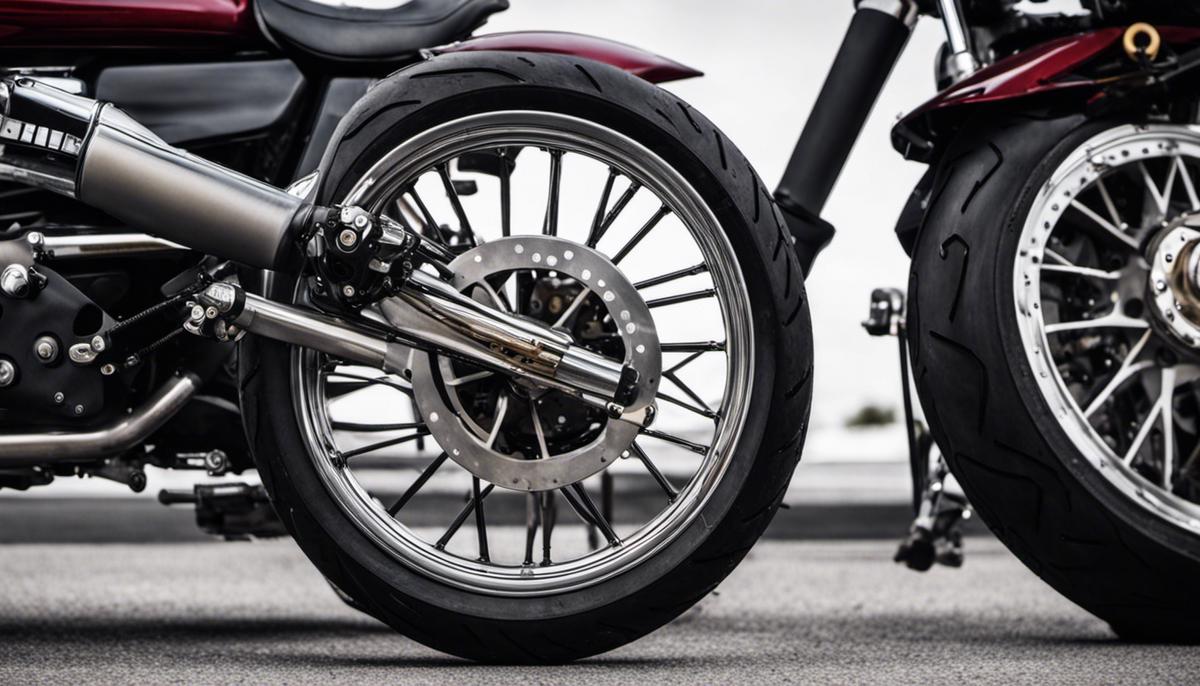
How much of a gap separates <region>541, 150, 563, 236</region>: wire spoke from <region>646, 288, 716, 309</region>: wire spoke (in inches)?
7.8

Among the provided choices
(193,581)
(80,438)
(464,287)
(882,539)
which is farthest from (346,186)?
(882,539)

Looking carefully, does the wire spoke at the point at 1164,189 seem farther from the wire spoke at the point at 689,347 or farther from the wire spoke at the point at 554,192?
the wire spoke at the point at 554,192

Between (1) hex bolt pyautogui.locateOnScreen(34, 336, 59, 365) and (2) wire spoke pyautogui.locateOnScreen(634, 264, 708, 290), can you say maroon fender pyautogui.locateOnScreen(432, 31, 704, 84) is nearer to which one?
(2) wire spoke pyautogui.locateOnScreen(634, 264, 708, 290)

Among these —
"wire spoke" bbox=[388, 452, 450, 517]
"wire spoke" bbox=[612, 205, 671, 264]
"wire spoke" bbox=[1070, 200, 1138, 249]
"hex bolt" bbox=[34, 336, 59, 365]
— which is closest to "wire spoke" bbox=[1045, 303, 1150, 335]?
"wire spoke" bbox=[1070, 200, 1138, 249]

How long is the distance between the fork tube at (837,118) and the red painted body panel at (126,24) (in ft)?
3.49

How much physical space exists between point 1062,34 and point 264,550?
153 inches

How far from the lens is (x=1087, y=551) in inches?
83.7

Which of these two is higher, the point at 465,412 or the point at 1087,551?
the point at 465,412

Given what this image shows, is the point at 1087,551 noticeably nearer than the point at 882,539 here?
Yes

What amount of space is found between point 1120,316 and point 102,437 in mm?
1755

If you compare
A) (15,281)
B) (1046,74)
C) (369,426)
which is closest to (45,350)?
(15,281)

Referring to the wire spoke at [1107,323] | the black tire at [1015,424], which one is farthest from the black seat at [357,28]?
the wire spoke at [1107,323]

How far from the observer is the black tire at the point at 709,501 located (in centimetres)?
204

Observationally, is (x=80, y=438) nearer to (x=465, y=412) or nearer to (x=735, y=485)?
(x=465, y=412)
